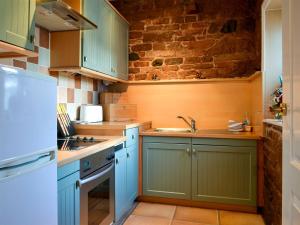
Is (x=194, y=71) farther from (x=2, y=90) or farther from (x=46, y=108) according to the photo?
(x=2, y=90)

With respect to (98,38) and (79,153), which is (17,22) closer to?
(79,153)

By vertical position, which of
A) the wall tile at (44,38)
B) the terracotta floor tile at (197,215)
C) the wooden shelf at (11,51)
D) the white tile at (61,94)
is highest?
the wall tile at (44,38)

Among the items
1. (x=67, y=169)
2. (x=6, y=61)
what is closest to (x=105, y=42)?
(x=6, y=61)

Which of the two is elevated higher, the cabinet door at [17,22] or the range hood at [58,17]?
the range hood at [58,17]

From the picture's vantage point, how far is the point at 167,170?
2.89 m

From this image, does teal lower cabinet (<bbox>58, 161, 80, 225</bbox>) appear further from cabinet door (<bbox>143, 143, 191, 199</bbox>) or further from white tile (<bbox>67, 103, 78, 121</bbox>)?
cabinet door (<bbox>143, 143, 191, 199</bbox>)

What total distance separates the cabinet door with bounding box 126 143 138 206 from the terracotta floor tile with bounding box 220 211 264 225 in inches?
38.1

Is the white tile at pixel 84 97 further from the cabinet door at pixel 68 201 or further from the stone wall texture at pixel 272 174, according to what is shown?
the stone wall texture at pixel 272 174

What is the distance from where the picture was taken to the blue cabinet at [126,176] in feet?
7.53

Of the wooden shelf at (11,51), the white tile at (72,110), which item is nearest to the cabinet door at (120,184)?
the white tile at (72,110)

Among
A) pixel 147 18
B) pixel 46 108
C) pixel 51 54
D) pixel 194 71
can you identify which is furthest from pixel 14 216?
pixel 147 18

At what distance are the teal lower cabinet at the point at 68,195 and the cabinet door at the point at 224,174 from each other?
1578 millimetres

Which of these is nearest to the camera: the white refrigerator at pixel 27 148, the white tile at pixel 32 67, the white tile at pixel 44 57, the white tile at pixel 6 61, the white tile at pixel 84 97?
the white refrigerator at pixel 27 148

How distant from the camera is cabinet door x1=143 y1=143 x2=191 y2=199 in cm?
282
